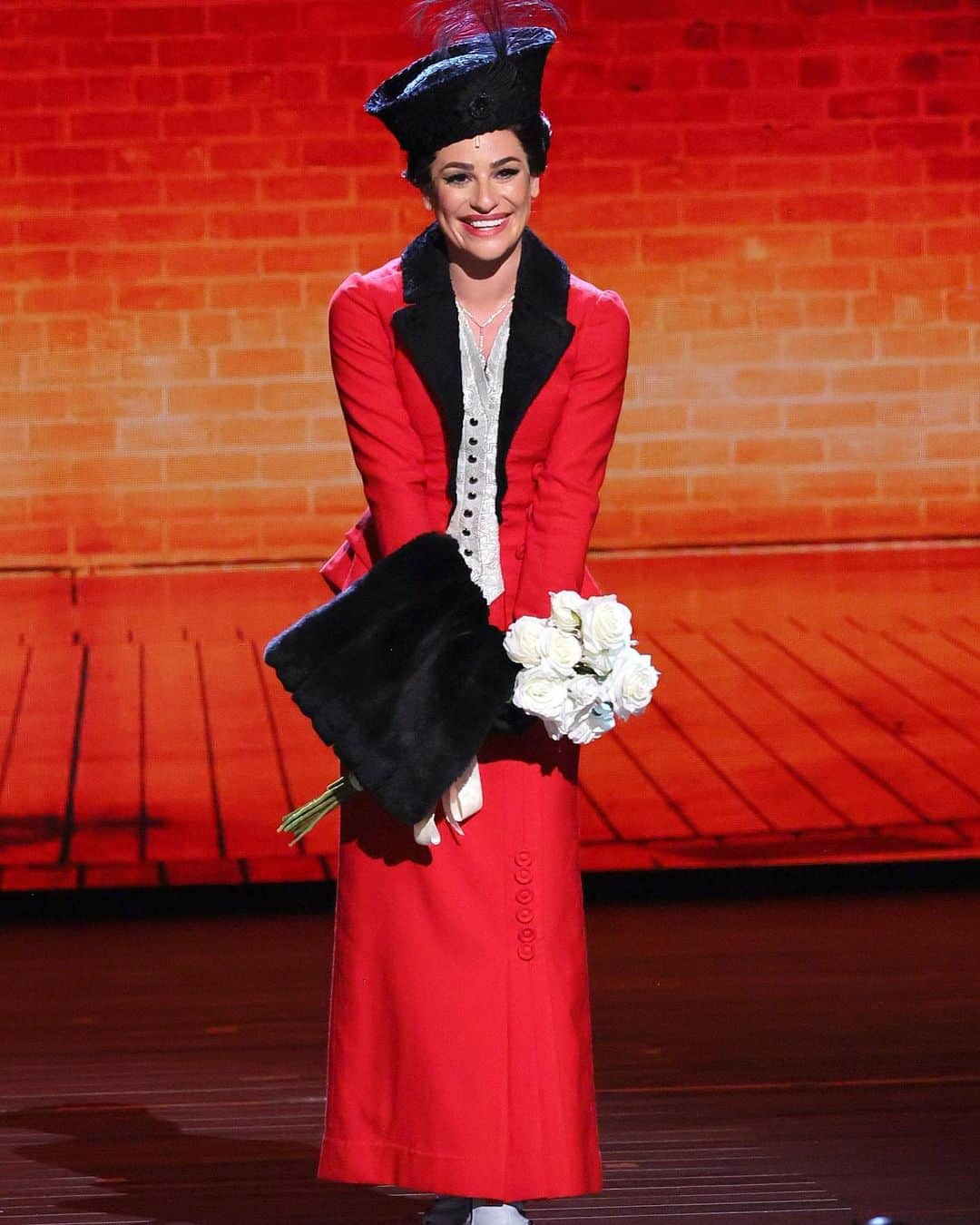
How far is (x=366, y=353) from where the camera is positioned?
247cm

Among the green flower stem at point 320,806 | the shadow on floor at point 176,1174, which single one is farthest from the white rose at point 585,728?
the shadow on floor at point 176,1174

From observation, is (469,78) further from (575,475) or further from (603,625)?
(603,625)

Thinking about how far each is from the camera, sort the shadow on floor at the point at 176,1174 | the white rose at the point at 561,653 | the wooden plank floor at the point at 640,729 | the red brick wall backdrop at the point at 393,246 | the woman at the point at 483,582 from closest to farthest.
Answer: the white rose at the point at 561,653, the woman at the point at 483,582, the shadow on floor at the point at 176,1174, the wooden plank floor at the point at 640,729, the red brick wall backdrop at the point at 393,246

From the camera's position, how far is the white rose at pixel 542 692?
236 cm

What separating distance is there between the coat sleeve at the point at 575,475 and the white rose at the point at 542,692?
108 mm

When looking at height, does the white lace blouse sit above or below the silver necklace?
below

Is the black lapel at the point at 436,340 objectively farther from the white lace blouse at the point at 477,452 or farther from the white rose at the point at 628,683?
the white rose at the point at 628,683

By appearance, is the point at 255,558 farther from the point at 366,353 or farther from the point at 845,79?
the point at 366,353

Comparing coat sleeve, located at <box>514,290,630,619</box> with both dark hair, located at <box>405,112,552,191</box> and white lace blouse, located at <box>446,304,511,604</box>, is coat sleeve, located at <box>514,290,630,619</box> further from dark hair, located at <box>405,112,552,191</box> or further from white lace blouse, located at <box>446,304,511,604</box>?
dark hair, located at <box>405,112,552,191</box>

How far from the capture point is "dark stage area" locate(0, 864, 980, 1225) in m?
2.72

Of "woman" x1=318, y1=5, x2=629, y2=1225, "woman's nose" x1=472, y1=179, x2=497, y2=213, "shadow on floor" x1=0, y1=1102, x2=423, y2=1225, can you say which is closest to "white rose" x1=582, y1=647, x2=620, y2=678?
"woman" x1=318, y1=5, x2=629, y2=1225

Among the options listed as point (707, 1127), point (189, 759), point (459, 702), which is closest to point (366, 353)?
point (459, 702)

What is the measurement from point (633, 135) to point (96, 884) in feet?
15.0

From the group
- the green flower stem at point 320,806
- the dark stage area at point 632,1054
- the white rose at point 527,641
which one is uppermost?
the white rose at point 527,641
